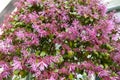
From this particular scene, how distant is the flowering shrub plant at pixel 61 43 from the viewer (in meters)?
2.24

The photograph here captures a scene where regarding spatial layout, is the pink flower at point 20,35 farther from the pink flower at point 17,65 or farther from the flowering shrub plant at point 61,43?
the pink flower at point 17,65

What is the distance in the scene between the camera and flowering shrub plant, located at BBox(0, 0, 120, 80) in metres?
2.24

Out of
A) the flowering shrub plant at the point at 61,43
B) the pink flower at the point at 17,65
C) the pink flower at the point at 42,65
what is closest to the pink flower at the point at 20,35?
the flowering shrub plant at the point at 61,43

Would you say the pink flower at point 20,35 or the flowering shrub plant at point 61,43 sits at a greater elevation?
the pink flower at point 20,35

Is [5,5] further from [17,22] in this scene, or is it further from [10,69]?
[10,69]

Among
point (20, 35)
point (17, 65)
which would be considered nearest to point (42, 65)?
point (17, 65)

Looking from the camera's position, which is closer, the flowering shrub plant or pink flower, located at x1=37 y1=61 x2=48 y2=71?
pink flower, located at x1=37 y1=61 x2=48 y2=71

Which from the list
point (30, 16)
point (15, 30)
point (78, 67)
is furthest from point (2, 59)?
point (78, 67)

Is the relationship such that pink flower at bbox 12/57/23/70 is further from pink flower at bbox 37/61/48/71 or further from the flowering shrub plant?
pink flower at bbox 37/61/48/71

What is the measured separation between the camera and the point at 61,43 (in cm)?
232

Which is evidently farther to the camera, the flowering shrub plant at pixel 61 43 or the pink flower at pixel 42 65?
the flowering shrub plant at pixel 61 43

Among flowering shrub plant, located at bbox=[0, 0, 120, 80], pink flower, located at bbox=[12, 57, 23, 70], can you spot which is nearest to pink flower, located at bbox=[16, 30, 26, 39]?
flowering shrub plant, located at bbox=[0, 0, 120, 80]

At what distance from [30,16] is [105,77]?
71 centimetres

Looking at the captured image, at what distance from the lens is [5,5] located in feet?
15.5
